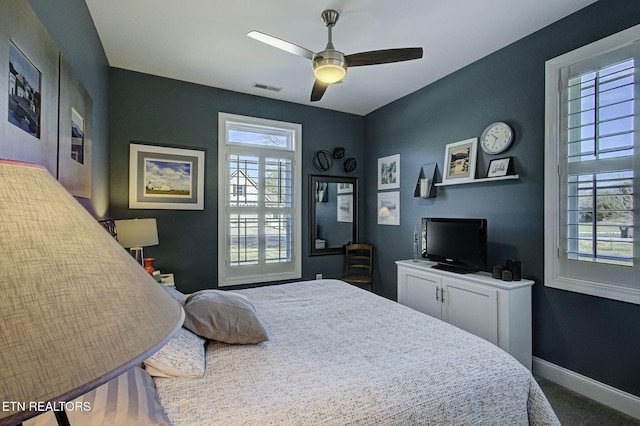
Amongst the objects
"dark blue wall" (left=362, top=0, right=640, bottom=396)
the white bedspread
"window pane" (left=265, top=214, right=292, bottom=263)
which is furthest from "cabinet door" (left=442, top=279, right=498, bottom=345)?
"window pane" (left=265, top=214, right=292, bottom=263)

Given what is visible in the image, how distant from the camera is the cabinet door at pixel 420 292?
120 inches

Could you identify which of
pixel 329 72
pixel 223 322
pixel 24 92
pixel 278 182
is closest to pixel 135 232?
pixel 223 322

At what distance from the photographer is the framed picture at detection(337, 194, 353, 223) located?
469 centimetres

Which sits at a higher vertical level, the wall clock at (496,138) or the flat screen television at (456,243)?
the wall clock at (496,138)

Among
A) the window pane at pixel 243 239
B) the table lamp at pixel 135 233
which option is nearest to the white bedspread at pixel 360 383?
the table lamp at pixel 135 233

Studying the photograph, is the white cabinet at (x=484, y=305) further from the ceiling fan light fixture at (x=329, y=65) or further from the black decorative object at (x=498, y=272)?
the ceiling fan light fixture at (x=329, y=65)

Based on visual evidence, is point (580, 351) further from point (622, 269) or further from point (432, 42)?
point (432, 42)

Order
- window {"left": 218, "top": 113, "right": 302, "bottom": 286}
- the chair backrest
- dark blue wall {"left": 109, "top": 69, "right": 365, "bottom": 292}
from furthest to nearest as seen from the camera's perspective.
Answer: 1. the chair backrest
2. window {"left": 218, "top": 113, "right": 302, "bottom": 286}
3. dark blue wall {"left": 109, "top": 69, "right": 365, "bottom": 292}

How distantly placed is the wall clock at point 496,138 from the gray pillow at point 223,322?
2.71 meters

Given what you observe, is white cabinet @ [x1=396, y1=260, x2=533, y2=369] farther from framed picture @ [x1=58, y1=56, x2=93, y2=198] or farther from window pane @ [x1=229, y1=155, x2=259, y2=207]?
framed picture @ [x1=58, y1=56, x2=93, y2=198]

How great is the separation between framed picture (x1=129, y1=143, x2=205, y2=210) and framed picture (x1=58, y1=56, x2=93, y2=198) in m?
1.17

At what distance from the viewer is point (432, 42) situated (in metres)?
2.79

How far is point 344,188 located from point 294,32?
2.49 m

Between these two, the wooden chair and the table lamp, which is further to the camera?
the wooden chair
